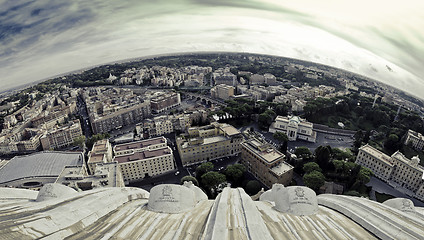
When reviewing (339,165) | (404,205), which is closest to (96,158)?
(404,205)

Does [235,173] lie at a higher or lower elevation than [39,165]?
lower

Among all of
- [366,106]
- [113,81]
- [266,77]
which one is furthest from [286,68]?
[113,81]

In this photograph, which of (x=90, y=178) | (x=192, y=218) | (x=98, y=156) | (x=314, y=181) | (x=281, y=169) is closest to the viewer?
(x=192, y=218)

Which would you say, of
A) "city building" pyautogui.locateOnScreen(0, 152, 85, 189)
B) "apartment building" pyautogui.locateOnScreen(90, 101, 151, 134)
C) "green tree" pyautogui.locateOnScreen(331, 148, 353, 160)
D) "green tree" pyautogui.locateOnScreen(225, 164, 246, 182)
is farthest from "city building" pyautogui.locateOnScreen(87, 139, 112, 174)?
"green tree" pyautogui.locateOnScreen(331, 148, 353, 160)

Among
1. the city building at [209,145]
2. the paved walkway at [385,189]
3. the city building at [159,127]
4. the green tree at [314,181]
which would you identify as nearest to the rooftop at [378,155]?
the paved walkway at [385,189]

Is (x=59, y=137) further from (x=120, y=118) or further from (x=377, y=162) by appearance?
(x=377, y=162)
